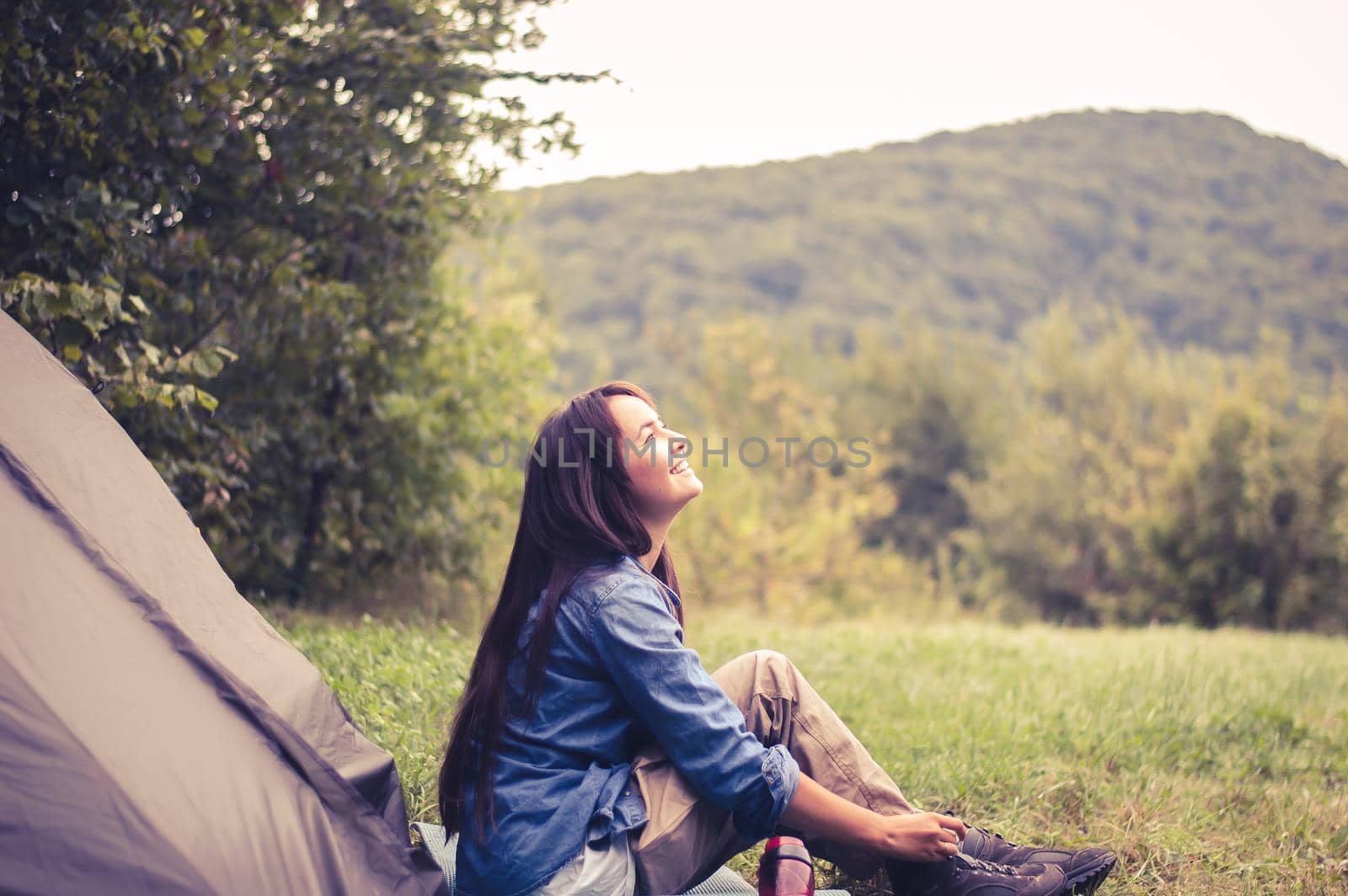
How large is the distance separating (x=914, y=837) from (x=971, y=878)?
0.85 ft

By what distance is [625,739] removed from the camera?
237 cm

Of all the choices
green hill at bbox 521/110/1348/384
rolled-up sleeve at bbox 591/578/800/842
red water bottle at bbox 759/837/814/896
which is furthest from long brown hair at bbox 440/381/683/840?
green hill at bbox 521/110/1348/384

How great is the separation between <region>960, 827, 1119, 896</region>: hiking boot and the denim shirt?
66 cm

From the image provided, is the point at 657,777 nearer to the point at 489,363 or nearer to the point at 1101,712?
the point at 1101,712

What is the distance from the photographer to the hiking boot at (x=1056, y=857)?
104 inches

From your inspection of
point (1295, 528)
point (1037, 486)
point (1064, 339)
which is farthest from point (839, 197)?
point (1295, 528)

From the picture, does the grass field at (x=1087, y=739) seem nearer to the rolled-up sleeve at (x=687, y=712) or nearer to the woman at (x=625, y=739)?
the woman at (x=625, y=739)

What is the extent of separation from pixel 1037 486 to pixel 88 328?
888 inches

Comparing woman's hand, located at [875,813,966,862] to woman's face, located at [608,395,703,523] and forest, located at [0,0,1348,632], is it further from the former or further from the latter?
forest, located at [0,0,1348,632]

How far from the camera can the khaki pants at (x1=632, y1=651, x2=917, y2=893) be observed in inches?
88.8

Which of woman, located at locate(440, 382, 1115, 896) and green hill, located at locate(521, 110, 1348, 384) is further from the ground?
green hill, located at locate(521, 110, 1348, 384)

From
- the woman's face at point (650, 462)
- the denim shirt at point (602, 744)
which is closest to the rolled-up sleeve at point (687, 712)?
the denim shirt at point (602, 744)

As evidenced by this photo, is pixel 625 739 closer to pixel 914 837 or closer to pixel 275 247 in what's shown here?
pixel 914 837

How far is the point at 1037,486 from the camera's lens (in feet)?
78.0
